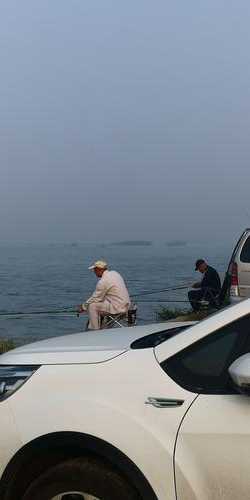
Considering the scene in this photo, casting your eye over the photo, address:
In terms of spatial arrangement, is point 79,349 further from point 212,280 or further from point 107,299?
point 212,280

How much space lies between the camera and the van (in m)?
10.6

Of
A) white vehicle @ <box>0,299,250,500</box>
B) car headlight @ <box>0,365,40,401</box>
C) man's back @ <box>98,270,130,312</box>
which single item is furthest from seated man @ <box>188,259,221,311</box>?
white vehicle @ <box>0,299,250,500</box>

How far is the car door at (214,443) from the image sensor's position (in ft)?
9.53

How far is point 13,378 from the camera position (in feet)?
11.3

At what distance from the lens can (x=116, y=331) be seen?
4.18m

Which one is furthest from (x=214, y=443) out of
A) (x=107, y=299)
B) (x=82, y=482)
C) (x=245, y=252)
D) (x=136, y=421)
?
(x=245, y=252)

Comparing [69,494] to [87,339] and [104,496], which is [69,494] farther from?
[87,339]

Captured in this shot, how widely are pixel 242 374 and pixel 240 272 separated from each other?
8.16 m

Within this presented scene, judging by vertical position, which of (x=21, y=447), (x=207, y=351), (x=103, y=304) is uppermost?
(x=207, y=351)

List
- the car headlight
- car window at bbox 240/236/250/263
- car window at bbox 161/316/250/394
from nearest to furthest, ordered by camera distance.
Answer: car window at bbox 161/316/250/394, the car headlight, car window at bbox 240/236/250/263

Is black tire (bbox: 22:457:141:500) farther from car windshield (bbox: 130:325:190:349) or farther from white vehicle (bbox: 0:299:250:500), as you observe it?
car windshield (bbox: 130:325:190:349)

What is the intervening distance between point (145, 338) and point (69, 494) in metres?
0.90

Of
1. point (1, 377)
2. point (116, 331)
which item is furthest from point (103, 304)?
point (1, 377)

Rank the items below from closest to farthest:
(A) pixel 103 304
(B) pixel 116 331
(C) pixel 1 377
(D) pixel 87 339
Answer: (C) pixel 1 377 < (D) pixel 87 339 < (B) pixel 116 331 < (A) pixel 103 304
